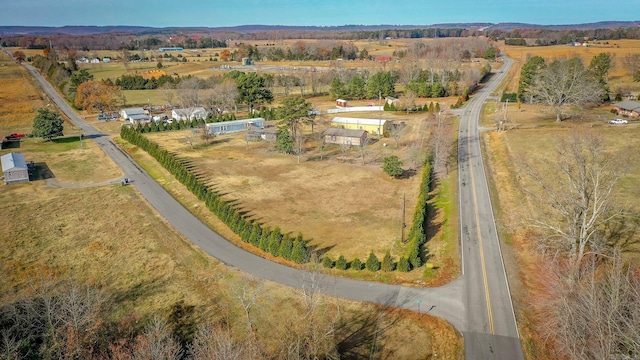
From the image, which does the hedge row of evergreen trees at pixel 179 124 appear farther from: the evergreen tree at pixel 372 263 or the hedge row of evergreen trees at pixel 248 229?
the evergreen tree at pixel 372 263

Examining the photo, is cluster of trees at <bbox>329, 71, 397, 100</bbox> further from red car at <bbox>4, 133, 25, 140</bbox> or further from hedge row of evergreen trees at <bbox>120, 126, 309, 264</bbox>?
red car at <bbox>4, 133, 25, 140</bbox>

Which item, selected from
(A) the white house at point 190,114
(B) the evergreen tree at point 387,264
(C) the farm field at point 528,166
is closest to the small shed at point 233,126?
(A) the white house at point 190,114

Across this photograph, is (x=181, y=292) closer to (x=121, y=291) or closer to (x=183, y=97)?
(x=121, y=291)

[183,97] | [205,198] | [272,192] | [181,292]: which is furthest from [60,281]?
[183,97]

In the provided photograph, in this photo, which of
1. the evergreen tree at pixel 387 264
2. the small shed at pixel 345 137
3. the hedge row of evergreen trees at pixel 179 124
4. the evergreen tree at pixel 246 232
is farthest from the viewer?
the hedge row of evergreen trees at pixel 179 124

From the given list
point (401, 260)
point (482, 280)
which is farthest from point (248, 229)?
point (482, 280)
